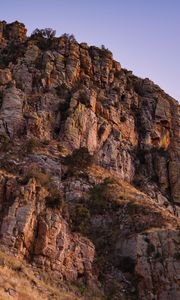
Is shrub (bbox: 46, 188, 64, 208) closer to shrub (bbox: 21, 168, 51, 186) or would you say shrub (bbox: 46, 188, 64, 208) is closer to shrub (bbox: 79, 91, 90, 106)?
shrub (bbox: 21, 168, 51, 186)

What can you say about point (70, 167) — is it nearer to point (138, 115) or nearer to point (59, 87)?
point (59, 87)

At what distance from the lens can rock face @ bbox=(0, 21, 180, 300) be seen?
109 ft

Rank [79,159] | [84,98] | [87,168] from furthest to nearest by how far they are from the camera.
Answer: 1. [84,98]
2. [87,168]
3. [79,159]

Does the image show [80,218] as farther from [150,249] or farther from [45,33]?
[45,33]

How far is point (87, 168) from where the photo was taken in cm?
4738

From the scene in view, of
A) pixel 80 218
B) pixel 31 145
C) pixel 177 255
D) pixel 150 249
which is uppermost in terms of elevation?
pixel 31 145

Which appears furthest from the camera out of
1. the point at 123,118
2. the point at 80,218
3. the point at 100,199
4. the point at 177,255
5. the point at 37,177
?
the point at 123,118

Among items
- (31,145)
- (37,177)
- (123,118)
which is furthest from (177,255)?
(123,118)

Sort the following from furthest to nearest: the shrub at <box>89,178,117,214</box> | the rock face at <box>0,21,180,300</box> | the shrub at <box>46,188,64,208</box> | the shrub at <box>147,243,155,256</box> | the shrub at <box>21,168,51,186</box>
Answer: the shrub at <box>89,178,117,214</box>
the shrub at <box>21,168,51,186</box>
the shrub at <box>46,188,64,208</box>
the shrub at <box>147,243,155,256</box>
the rock face at <box>0,21,180,300</box>

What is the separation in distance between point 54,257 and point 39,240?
143cm

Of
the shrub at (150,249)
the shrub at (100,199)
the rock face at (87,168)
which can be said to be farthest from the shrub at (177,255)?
the shrub at (100,199)

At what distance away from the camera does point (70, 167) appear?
Result: 45.6 metres

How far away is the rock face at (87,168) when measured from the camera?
1307 inches

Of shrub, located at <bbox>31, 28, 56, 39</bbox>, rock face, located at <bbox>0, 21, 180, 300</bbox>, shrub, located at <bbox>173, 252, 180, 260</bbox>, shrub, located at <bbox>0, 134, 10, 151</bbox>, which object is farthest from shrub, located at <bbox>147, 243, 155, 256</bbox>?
shrub, located at <bbox>31, 28, 56, 39</bbox>
